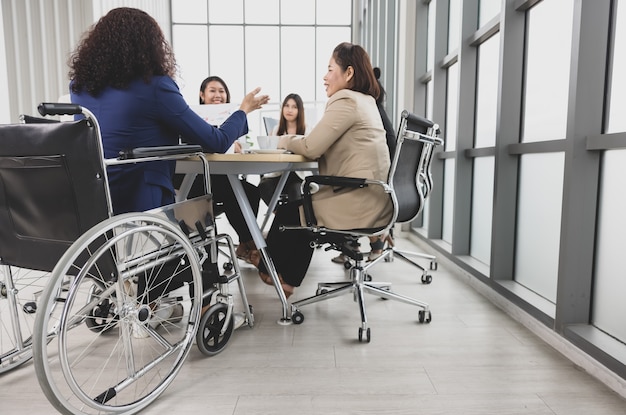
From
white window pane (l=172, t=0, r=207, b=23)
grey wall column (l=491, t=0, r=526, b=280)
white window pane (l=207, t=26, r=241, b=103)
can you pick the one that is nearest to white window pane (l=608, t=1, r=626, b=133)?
grey wall column (l=491, t=0, r=526, b=280)

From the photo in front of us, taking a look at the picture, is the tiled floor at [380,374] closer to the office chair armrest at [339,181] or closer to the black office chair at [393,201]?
the black office chair at [393,201]

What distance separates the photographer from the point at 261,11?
27.8 feet

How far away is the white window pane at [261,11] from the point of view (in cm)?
845

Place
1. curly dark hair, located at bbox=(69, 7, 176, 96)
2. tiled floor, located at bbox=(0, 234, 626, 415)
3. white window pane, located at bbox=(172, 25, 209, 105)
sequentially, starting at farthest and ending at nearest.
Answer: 1. white window pane, located at bbox=(172, 25, 209, 105)
2. curly dark hair, located at bbox=(69, 7, 176, 96)
3. tiled floor, located at bbox=(0, 234, 626, 415)

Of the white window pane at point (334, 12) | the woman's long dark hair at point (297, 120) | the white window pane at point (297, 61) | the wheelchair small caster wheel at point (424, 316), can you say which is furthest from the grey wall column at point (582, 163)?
the white window pane at point (334, 12)

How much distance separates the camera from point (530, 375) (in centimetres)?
140

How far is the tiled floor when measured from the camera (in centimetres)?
122

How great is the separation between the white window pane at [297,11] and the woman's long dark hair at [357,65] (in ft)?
23.7

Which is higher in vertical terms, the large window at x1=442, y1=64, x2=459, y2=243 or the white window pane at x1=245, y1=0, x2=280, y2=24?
the white window pane at x1=245, y1=0, x2=280, y2=24

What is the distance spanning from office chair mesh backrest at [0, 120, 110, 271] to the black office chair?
0.89 meters

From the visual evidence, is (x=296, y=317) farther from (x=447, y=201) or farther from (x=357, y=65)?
(x=447, y=201)

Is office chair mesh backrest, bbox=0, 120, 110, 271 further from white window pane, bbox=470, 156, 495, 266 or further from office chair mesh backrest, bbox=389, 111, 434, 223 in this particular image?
white window pane, bbox=470, 156, 495, 266

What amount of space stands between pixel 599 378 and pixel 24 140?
1791 millimetres

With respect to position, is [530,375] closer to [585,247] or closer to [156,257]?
[585,247]
